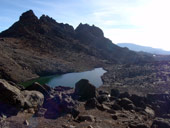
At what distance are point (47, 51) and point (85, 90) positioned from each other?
7938cm

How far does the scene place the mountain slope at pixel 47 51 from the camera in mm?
69438

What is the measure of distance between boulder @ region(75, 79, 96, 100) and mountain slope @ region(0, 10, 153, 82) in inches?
1399

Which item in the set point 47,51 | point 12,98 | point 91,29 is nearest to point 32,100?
point 12,98

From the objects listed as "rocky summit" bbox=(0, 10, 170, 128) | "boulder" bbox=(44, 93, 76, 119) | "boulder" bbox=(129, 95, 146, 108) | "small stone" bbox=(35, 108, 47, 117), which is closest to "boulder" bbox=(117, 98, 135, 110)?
"rocky summit" bbox=(0, 10, 170, 128)

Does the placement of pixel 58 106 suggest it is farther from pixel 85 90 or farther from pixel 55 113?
pixel 85 90

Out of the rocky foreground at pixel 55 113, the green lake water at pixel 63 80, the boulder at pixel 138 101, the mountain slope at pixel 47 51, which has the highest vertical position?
the mountain slope at pixel 47 51

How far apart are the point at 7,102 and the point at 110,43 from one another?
485 ft

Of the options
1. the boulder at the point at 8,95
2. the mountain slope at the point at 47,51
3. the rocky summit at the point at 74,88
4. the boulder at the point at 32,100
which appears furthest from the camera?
the mountain slope at the point at 47,51

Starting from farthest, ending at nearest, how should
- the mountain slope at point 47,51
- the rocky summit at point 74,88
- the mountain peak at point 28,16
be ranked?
the mountain peak at point 28,16
the mountain slope at point 47,51
the rocky summit at point 74,88

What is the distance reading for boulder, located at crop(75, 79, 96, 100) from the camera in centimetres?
2561

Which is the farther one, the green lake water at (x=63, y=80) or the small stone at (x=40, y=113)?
the green lake water at (x=63, y=80)

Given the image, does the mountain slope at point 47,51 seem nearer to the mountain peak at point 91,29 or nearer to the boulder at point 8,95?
the mountain peak at point 91,29

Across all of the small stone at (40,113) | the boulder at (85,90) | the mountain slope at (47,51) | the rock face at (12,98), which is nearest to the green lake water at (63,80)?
the mountain slope at (47,51)

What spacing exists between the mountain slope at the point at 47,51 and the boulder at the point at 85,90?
1399 inches
